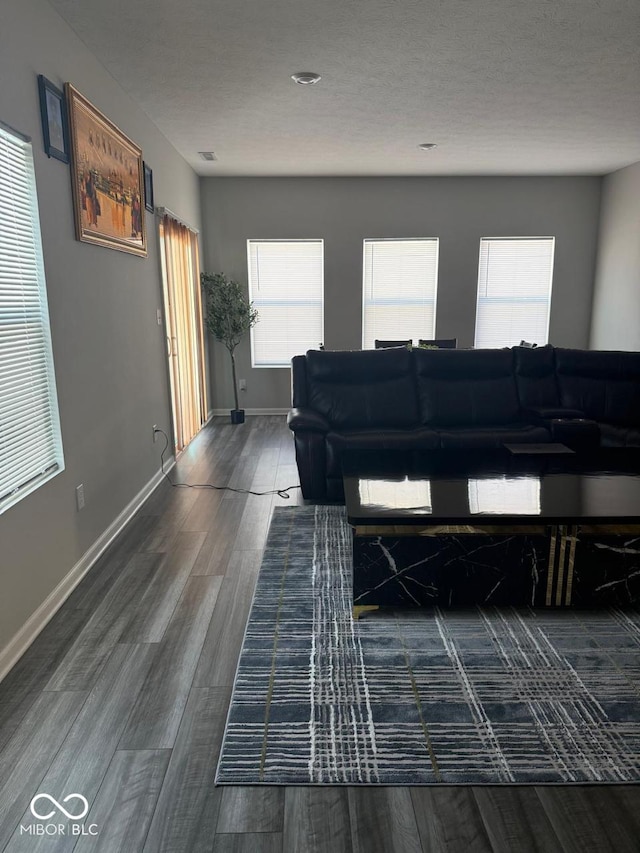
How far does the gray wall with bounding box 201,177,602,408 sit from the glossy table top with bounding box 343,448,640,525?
3.81m

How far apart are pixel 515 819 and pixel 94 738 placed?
121 cm

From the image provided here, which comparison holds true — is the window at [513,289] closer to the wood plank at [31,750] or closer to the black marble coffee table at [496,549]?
the black marble coffee table at [496,549]

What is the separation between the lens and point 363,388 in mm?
4152

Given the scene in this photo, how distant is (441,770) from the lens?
5.16 ft

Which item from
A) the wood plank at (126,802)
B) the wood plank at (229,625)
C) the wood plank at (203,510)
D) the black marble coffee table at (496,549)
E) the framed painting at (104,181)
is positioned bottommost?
the wood plank at (126,802)

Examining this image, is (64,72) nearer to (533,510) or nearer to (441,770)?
(533,510)

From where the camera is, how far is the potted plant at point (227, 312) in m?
6.24

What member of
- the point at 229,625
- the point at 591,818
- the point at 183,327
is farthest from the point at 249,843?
Answer: the point at 183,327

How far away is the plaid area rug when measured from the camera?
1.59 meters

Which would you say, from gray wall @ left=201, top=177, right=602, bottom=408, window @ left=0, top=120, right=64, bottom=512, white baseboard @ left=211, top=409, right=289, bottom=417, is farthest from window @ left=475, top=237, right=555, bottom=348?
window @ left=0, top=120, right=64, bottom=512

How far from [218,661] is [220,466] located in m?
2.67

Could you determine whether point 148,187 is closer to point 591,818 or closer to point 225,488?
point 225,488

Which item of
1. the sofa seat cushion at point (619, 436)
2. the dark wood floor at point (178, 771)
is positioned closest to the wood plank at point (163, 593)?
the dark wood floor at point (178, 771)

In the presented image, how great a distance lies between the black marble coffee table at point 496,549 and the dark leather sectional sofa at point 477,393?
4.73 feet
